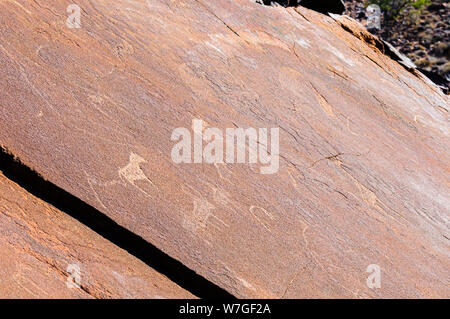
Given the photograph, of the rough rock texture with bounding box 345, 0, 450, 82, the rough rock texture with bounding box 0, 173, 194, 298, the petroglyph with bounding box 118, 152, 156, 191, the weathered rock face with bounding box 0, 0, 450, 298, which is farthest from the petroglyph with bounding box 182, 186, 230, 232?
the rough rock texture with bounding box 345, 0, 450, 82

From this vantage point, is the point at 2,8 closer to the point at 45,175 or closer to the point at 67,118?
the point at 67,118

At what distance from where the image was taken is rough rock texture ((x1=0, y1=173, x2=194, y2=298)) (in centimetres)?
283

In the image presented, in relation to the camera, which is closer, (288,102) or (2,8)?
(2,8)

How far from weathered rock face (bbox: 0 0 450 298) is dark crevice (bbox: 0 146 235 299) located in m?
0.06

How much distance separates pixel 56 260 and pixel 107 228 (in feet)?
1.42

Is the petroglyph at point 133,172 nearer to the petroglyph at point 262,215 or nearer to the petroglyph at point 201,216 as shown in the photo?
the petroglyph at point 201,216

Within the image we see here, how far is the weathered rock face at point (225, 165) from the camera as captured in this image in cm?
329

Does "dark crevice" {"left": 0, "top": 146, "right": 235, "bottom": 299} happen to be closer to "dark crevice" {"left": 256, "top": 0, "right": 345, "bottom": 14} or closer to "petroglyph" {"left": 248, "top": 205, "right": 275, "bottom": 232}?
"petroglyph" {"left": 248, "top": 205, "right": 275, "bottom": 232}

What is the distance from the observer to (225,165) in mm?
3699

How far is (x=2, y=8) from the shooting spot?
3.93 m

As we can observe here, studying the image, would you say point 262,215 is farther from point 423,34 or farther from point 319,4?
point 423,34

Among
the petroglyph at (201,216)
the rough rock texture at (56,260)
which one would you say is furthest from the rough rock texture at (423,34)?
the rough rock texture at (56,260)
